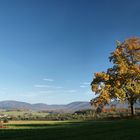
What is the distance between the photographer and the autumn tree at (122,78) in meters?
68.8

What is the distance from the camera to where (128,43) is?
7125 centimetres

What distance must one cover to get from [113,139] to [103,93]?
45.8 metres

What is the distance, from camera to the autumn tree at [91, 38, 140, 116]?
226ft

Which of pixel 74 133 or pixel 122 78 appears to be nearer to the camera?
pixel 74 133

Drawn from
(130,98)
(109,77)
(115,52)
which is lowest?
(130,98)

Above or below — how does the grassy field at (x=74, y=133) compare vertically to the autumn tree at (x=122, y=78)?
below

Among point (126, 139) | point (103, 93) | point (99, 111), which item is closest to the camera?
point (126, 139)

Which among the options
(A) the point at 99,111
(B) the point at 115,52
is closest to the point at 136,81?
(B) the point at 115,52

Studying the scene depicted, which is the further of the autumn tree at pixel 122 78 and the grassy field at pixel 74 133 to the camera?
the autumn tree at pixel 122 78

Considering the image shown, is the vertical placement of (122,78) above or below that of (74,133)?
above

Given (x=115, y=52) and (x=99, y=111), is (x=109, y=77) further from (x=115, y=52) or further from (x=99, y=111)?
(x=99, y=111)

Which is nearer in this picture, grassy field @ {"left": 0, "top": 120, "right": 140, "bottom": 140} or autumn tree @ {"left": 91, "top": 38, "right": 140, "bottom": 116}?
grassy field @ {"left": 0, "top": 120, "right": 140, "bottom": 140}

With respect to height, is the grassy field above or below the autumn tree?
below

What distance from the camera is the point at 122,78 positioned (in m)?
69.9
